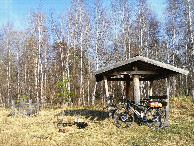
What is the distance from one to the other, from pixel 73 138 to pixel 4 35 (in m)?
18.6

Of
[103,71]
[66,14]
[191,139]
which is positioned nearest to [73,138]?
[103,71]

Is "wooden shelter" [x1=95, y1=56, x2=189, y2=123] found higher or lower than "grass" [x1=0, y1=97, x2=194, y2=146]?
higher

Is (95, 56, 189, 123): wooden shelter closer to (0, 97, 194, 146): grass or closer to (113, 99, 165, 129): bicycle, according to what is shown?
(113, 99, 165, 129): bicycle

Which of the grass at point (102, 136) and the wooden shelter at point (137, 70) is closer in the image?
the grass at point (102, 136)

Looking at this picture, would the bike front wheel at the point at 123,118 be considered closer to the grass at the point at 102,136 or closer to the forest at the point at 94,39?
the grass at the point at 102,136

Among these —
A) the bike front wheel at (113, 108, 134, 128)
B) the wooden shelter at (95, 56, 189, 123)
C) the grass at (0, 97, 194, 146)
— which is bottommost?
the grass at (0, 97, 194, 146)

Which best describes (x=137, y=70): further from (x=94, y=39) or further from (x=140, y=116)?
(x=94, y=39)

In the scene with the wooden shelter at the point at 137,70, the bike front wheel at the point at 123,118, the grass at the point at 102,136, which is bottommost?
the grass at the point at 102,136

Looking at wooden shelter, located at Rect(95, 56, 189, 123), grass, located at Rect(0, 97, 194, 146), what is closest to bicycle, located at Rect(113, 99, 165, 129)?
grass, located at Rect(0, 97, 194, 146)

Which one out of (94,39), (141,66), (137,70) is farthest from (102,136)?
(94,39)

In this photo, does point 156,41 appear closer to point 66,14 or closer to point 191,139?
point 66,14

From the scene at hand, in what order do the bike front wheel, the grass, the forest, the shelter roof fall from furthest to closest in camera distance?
the forest, the shelter roof, the bike front wheel, the grass

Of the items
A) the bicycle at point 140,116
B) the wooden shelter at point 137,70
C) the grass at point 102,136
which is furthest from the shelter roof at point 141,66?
the grass at point 102,136

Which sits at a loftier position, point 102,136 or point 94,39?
point 94,39
